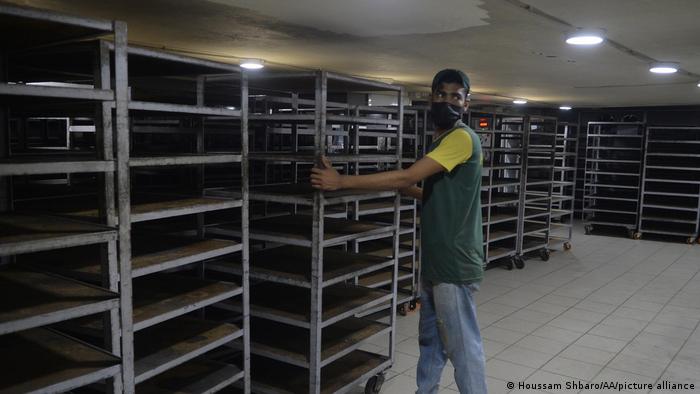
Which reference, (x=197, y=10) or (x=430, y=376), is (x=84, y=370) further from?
(x=197, y=10)

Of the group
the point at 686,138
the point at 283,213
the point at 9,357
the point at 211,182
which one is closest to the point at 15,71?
the point at 9,357

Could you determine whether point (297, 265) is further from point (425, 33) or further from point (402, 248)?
point (402, 248)

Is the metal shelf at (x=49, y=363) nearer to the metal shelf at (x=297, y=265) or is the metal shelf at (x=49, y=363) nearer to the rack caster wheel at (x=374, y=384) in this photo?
the metal shelf at (x=297, y=265)

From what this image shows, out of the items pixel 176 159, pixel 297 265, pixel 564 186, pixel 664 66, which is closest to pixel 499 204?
pixel 664 66

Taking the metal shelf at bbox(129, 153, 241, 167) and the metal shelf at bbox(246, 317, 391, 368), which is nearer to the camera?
the metal shelf at bbox(129, 153, 241, 167)

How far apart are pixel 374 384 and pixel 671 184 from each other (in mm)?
8412

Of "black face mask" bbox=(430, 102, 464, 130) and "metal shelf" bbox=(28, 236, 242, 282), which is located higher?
"black face mask" bbox=(430, 102, 464, 130)

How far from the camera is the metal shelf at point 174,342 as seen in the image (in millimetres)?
2277

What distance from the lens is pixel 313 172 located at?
8.46 ft

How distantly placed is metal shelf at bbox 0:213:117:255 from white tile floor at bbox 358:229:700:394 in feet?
7.30

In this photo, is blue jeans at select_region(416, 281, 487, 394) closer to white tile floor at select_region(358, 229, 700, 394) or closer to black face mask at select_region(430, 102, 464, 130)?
black face mask at select_region(430, 102, 464, 130)

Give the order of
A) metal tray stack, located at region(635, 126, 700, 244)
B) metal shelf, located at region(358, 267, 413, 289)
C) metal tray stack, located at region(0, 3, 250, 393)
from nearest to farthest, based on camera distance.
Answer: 1. metal tray stack, located at region(0, 3, 250, 393)
2. metal shelf, located at region(358, 267, 413, 289)
3. metal tray stack, located at region(635, 126, 700, 244)

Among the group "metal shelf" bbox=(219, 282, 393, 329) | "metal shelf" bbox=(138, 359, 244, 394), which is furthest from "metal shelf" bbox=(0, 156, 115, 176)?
"metal shelf" bbox=(219, 282, 393, 329)

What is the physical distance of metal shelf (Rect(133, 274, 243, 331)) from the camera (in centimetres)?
224
